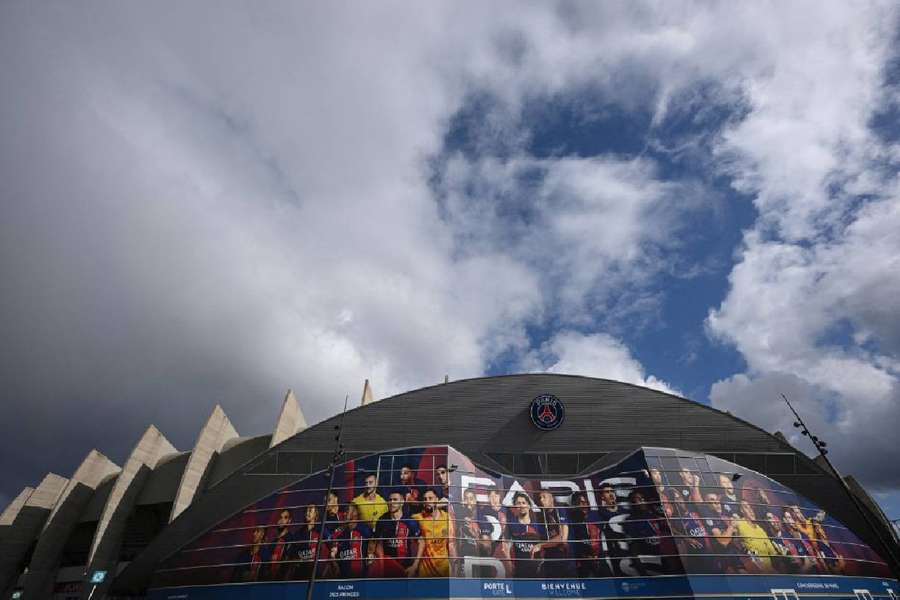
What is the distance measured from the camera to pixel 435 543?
103 feet

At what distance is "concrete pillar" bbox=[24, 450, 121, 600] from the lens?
4375 cm

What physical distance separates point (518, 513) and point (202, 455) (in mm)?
32630

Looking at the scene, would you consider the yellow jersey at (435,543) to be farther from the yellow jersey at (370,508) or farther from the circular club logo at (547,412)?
the circular club logo at (547,412)

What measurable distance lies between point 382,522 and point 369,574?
11.3 ft

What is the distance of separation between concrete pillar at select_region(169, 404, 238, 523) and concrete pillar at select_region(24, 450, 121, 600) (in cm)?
1687

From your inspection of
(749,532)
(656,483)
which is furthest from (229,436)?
(749,532)

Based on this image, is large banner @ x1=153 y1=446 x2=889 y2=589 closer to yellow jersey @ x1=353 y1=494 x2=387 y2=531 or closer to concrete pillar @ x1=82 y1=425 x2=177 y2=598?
yellow jersey @ x1=353 y1=494 x2=387 y2=531

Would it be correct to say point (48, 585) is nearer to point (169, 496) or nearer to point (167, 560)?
point (169, 496)

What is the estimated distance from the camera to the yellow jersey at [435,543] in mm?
30208

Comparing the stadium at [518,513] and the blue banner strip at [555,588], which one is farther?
the stadium at [518,513]

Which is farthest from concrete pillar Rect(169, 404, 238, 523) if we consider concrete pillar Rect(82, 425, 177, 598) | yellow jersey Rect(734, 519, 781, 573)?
yellow jersey Rect(734, 519, 781, 573)

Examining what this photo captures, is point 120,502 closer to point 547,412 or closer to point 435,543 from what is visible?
point 435,543

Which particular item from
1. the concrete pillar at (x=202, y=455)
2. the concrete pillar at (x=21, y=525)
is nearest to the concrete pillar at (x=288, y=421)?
the concrete pillar at (x=202, y=455)

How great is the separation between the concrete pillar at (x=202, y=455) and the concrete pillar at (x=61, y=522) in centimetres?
1687
